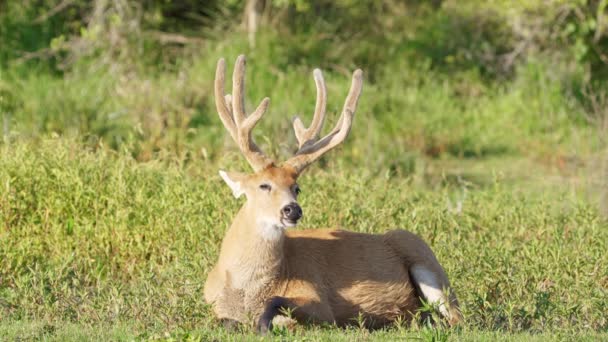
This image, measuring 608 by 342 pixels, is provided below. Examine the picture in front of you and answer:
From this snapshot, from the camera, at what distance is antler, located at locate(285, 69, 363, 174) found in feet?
24.2

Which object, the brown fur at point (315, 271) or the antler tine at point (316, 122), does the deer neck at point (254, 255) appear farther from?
the antler tine at point (316, 122)

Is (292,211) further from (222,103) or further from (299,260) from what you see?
(222,103)

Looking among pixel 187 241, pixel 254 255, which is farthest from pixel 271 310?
pixel 187 241

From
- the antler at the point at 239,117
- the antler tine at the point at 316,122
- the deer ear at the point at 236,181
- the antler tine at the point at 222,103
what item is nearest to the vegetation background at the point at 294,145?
the deer ear at the point at 236,181

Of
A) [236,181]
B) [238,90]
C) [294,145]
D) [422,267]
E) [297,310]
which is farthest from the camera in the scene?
[294,145]

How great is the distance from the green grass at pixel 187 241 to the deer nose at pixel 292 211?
0.72 meters

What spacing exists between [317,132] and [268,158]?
16.1 inches

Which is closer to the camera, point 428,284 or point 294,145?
point 428,284

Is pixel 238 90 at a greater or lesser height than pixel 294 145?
greater

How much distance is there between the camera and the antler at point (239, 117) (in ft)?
23.8

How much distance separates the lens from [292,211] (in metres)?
6.92

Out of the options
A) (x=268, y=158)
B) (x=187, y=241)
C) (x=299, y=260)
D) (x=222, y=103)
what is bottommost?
(x=187, y=241)

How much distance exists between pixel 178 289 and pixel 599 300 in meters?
2.68

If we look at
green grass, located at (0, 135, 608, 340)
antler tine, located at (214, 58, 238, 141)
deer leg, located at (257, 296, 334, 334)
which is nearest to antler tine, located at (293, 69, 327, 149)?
antler tine, located at (214, 58, 238, 141)
